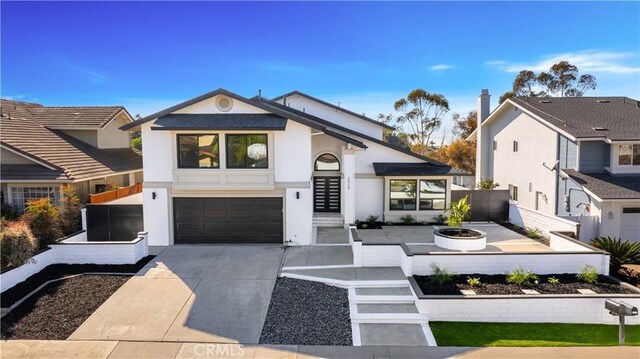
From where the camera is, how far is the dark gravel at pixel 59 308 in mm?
8219

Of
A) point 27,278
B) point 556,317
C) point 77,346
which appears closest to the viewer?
point 77,346

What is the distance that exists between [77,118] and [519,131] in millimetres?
25991

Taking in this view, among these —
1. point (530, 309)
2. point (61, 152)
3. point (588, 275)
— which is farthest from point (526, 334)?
point (61, 152)

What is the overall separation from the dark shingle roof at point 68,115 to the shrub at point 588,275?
24.1m

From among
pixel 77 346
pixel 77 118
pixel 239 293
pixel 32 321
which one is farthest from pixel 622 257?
pixel 77 118

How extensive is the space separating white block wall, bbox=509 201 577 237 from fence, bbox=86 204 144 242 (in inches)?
650

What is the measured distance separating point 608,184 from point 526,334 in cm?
1084

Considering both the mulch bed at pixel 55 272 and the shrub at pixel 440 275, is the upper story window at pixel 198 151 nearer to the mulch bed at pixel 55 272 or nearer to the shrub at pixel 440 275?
the mulch bed at pixel 55 272

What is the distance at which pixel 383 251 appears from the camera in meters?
11.9

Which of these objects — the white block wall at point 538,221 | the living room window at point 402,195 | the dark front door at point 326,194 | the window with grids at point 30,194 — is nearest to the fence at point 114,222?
the window with grids at point 30,194

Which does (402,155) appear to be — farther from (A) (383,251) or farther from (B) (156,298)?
(B) (156,298)

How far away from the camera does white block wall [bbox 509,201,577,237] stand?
47.6 ft

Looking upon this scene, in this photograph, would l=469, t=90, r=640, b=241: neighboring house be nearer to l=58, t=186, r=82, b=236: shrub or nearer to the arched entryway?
the arched entryway

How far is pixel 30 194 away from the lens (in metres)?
17.3
